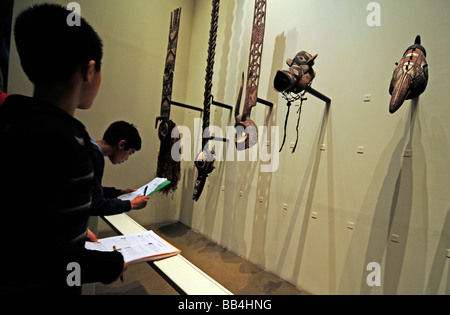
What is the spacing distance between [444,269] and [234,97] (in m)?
1.93

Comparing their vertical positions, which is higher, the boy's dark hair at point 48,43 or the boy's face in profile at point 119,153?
the boy's dark hair at point 48,43

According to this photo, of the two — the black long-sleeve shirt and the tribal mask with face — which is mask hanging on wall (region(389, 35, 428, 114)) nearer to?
the tribal mask with face

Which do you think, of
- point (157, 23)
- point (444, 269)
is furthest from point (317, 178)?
point (157, 23)

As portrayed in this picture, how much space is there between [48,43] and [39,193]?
34 cm

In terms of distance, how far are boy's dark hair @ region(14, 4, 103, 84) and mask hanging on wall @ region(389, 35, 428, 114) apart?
4.02 feet

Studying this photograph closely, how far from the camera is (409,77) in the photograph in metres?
1.13

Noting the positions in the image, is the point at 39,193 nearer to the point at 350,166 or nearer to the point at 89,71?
the point at 89,71

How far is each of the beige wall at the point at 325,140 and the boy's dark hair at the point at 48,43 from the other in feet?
5.10

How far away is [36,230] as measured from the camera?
52 centimetres

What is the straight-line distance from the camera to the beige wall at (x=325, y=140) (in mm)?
1311

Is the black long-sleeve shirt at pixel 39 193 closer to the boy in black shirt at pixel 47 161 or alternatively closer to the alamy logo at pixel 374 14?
the boy in black shirt at pixel 47 161

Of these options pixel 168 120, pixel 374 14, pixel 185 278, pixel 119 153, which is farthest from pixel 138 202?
pixel 374 14

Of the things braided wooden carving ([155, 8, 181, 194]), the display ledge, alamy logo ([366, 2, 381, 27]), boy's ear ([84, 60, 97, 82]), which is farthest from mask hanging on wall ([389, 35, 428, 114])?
braided wooden carving ([155, 8, 181, 194])

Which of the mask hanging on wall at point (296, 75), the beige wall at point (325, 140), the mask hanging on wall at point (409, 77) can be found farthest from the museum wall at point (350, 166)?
the mask hanging on wall at point (296, 75)
